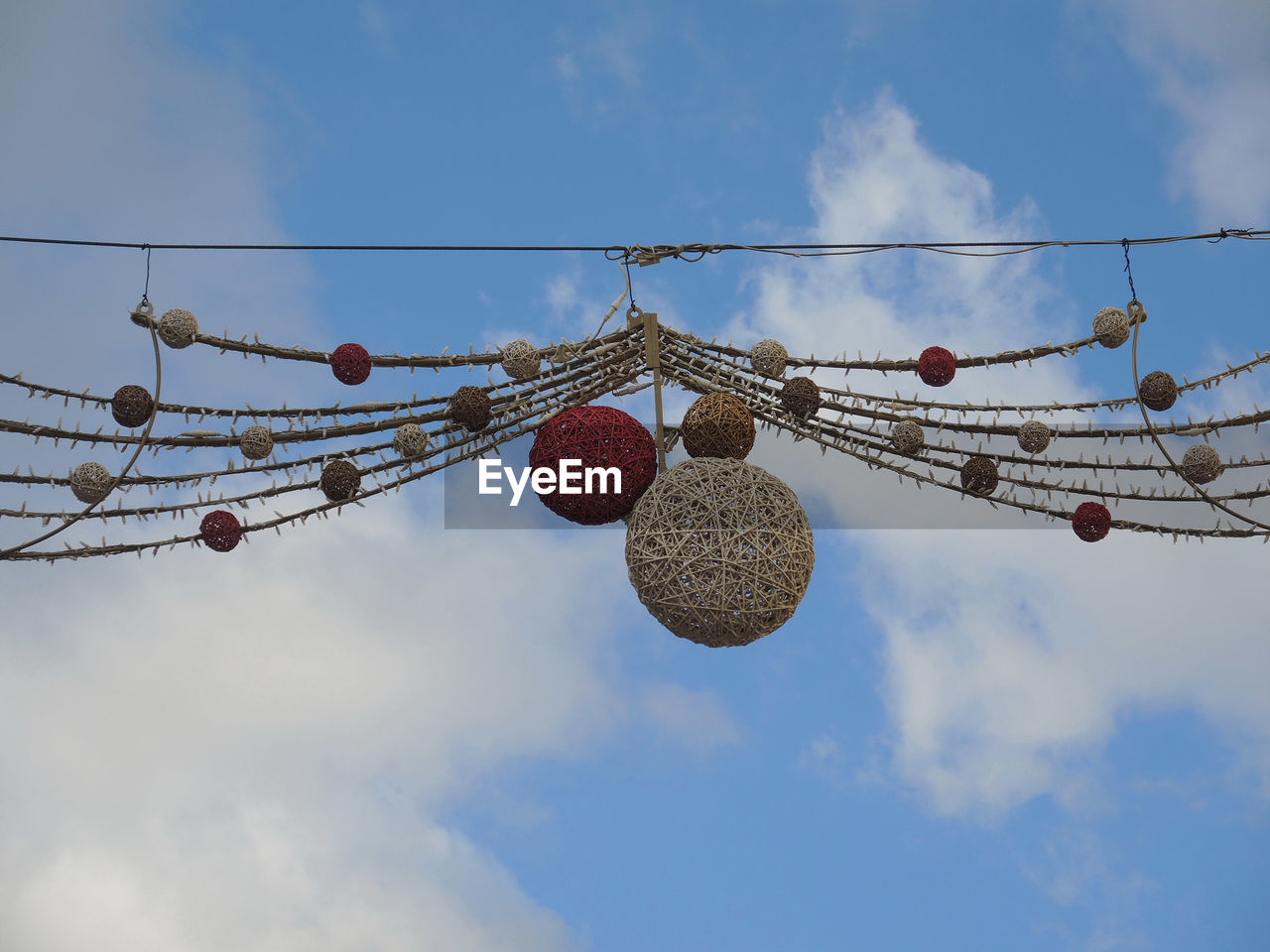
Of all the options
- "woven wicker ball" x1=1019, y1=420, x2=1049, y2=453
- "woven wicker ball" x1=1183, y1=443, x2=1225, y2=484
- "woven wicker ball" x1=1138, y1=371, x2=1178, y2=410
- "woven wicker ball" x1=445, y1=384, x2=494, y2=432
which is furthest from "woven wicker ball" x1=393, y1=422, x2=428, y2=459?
"woven wicker ball" x1=1183, y1=443, x2=1225, y2=484

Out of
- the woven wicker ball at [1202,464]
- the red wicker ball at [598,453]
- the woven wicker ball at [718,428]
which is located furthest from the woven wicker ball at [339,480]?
the woven wicker ball at [1202,464]

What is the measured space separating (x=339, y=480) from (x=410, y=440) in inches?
10.4

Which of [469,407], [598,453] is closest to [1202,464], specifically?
[598,453]

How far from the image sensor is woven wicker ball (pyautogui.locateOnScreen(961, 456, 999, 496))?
570cm

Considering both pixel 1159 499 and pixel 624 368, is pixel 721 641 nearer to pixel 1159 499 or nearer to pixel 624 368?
pixel 624 368

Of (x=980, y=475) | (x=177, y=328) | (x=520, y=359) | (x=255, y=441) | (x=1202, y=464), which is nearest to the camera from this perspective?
(x=177, y=328)

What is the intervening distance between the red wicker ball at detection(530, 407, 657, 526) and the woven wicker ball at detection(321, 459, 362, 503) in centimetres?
59

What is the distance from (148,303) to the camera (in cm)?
496

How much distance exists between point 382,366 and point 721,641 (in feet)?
4.71

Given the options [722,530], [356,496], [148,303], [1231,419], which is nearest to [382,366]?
[356,496]

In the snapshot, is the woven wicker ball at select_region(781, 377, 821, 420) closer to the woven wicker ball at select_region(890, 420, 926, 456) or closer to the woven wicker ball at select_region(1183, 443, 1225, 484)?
the woven wicker ball at select_region(890, 420, 926, 456)

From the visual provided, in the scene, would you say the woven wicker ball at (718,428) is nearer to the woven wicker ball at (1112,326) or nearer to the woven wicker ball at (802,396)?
the woven wicker ball at (802,396)

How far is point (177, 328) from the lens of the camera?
4.98 m

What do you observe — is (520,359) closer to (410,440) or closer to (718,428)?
(410,440)
